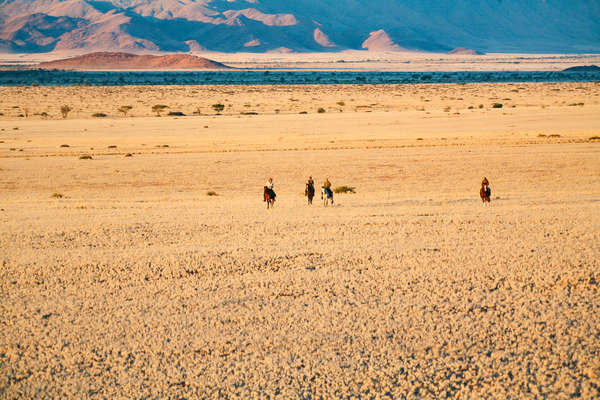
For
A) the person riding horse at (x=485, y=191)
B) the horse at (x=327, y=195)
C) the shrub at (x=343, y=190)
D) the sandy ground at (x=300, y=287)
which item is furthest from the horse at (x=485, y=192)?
the shrub at (x=343, y=190)

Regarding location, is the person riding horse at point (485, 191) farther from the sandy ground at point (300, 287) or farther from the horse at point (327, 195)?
the horse at point (327, 195)

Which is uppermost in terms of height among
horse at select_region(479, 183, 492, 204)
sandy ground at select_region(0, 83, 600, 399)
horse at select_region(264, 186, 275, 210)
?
horse at select_region(479, 183, 492, 204)

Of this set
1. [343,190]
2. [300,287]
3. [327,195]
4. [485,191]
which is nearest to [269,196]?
[327,195]

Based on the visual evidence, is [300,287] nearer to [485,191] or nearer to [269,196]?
[269,196]

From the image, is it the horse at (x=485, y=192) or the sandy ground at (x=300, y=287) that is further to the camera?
the horse at (x=485, y=192)

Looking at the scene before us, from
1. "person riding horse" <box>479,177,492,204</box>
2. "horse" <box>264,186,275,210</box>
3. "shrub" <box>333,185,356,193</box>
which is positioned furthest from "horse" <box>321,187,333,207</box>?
"person riding horse" <box>479,177,492,204</box>

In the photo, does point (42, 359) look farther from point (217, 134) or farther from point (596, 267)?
point (217, 134)

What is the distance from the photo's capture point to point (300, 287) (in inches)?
466

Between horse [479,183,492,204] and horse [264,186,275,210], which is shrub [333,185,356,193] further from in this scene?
horse [479,183,492,204]

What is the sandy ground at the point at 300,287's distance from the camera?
8680 millimetres

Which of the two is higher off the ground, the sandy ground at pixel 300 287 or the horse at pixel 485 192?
the horse at pixel 485 192

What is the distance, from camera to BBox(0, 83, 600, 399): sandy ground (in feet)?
28.5

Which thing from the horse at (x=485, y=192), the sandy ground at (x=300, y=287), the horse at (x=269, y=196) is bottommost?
the sandy ground at (x=300, y=287)

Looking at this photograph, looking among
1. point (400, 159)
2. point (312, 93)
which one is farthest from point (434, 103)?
point (400, 159)
